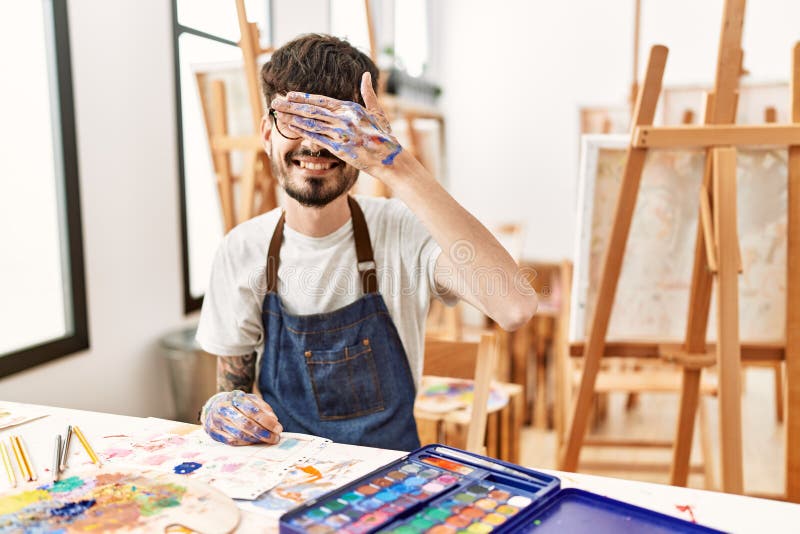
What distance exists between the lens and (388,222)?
152 cm

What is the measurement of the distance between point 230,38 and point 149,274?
1414 mm

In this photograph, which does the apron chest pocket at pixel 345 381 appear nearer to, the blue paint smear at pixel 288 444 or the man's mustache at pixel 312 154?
the blue paint smear at pixel 288 444

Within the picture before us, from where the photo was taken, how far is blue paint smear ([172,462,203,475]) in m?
1.04

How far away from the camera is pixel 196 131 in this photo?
3.36 meters

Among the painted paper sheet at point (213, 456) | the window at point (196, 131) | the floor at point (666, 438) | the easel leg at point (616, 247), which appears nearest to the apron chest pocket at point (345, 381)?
the painted paper sheet at point (213, 456)

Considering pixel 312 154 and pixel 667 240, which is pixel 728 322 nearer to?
pixel 667 240

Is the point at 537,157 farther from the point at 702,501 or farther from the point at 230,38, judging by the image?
the point at 702,501

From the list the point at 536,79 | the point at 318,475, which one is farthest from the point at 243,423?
the point at 536,79

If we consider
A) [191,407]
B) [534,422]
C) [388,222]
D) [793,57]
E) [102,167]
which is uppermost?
[793,57]

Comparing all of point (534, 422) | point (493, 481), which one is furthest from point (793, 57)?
point (534, 422)

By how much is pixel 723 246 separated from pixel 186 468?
135 centimetres

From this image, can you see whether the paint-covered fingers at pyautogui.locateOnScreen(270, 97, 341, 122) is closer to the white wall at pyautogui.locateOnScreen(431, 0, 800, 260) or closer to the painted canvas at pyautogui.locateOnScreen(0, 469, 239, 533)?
the painted canvas at pyautogui.locateOnScreen(0, 469, 239, 533)

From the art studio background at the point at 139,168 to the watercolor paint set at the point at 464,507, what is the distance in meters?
1.12

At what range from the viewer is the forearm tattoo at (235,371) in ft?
4.95
